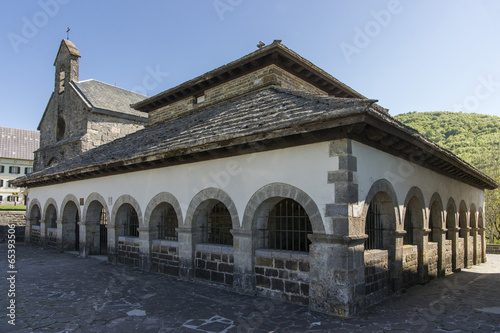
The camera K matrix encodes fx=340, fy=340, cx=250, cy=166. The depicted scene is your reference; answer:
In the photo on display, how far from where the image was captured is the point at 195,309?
539cm

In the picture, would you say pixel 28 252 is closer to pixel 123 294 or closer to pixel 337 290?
pixel 123 294

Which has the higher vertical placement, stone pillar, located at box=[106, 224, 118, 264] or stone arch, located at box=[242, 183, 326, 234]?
stone arch, located at box=[242, 183, 326, 234]

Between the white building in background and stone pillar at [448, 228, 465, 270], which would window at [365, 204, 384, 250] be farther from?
the white building in background

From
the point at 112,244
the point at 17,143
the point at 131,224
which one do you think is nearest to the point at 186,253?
the point at 131,224

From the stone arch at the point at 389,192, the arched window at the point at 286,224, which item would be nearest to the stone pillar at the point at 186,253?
the arched window at the point at 286,224

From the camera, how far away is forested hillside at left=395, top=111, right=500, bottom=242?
23.3m

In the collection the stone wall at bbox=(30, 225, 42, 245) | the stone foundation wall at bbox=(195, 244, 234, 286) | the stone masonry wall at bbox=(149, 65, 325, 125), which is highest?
the stone masonry wall at bbox=(149, 65, 325, 125)

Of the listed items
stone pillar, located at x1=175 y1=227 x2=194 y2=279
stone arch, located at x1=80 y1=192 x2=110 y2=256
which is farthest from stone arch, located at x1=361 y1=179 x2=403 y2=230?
stone arch, located at x1=80 y1=192 x2=110 y2=256

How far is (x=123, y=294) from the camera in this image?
20.8ft

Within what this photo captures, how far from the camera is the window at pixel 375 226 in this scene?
659cm

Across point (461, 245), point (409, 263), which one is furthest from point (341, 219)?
point (461, 245)

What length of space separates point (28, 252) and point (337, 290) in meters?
12.2

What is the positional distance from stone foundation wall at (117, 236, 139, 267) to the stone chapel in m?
0.03

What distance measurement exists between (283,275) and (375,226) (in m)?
2.16
